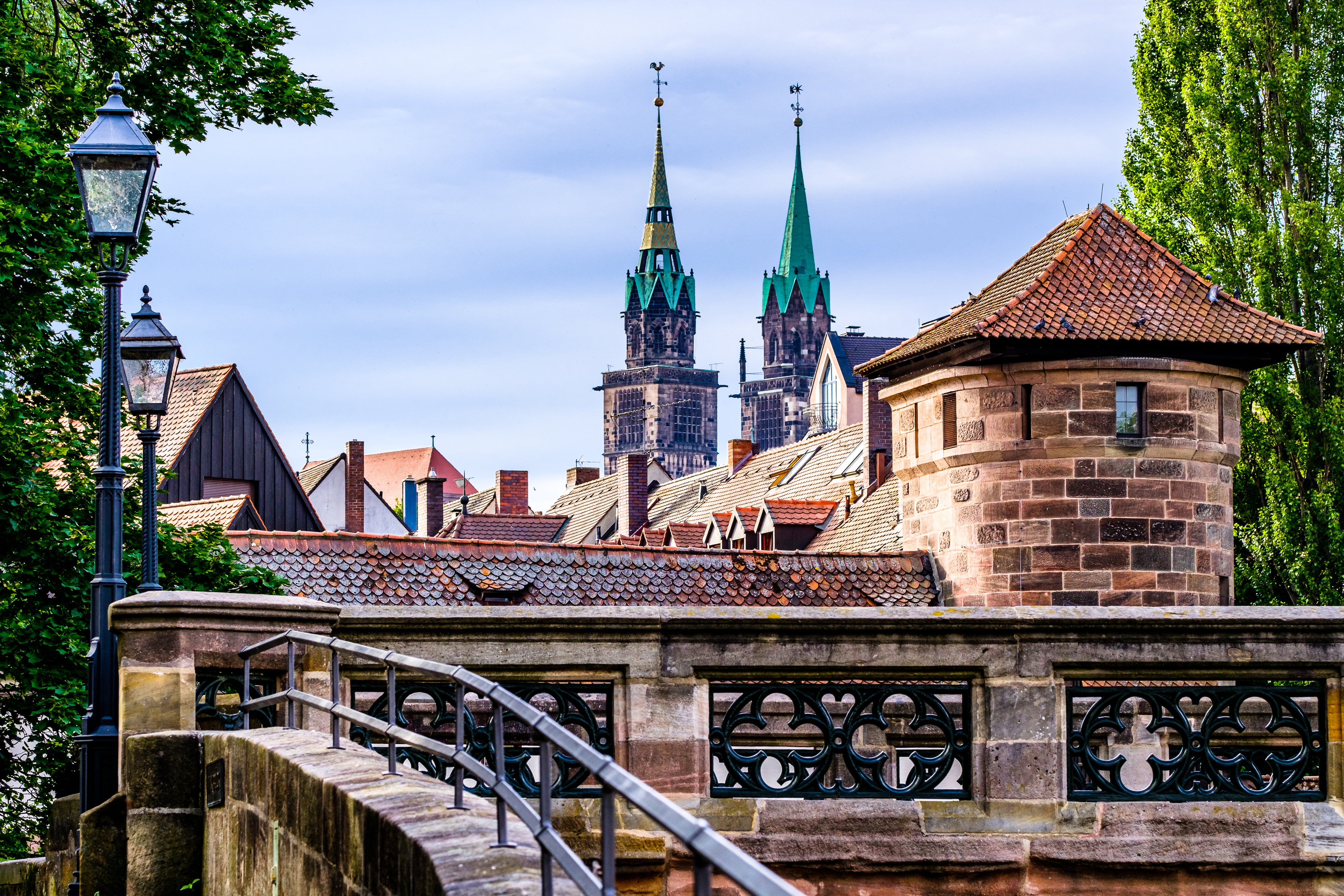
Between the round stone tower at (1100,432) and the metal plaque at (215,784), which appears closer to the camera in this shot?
the metal plaque at (215,784)

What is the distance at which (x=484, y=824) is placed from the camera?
4.62m

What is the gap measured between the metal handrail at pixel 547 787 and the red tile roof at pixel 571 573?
1718 centimetres

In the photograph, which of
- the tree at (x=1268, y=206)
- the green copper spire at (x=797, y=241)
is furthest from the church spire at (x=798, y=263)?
the tree at (x=1268, y=206)

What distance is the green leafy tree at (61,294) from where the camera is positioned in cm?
1448

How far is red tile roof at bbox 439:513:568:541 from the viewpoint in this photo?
64.9 m

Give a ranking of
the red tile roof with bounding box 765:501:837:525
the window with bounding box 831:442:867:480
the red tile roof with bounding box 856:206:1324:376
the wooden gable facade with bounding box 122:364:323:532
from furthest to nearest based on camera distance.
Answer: the window with bounding box 831:442:867:480
the red tile roof with bounding box 765:501:837:525
the wooden gable facade with bounding box 122:364:323:532
the red tile roof with bounding box 856:206:1324:376

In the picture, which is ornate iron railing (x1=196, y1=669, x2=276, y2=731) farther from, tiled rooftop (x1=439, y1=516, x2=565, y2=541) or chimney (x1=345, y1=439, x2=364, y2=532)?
tiled rooftop (x1=439, y1=516, x2=565, y2=541)

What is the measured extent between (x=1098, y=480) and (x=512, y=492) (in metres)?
70.5

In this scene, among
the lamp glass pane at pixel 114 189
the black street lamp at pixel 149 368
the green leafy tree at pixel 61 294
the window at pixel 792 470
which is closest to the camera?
the lamp glass pane at pixel 114 189

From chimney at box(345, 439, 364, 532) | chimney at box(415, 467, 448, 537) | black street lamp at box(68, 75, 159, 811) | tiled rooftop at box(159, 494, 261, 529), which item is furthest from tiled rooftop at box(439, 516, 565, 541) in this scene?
black street lamp at box(68, 75, 159, 811)

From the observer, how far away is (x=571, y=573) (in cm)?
2556

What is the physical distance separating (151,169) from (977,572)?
15.4 meters

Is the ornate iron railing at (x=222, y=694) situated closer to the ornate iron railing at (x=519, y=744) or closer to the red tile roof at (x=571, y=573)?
the ornate iron railing at (x=519, y=744)

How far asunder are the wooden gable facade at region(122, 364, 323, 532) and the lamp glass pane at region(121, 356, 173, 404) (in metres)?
25.4
